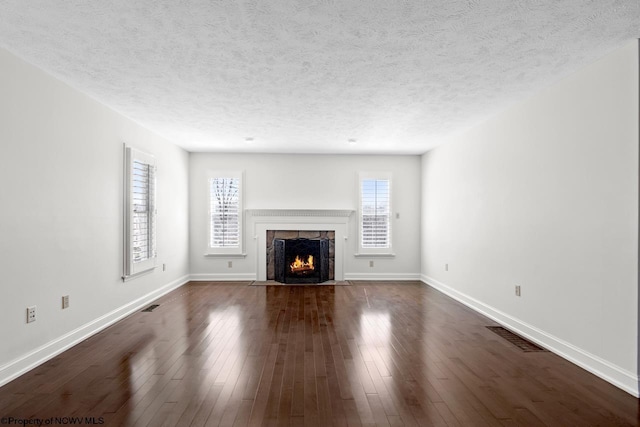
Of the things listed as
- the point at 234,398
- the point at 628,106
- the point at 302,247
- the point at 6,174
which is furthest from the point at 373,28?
the point at 302,247

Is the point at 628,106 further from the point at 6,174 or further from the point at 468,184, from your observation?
the point at 6,174

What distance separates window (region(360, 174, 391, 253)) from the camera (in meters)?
7.02

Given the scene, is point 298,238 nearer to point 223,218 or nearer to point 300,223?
point 300,223

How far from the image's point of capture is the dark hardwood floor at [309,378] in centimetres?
224

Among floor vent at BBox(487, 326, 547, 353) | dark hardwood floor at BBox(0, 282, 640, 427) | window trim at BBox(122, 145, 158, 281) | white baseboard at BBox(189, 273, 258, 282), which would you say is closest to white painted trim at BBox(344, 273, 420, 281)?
white baseboard at BBox(189, 273, 258, 282)

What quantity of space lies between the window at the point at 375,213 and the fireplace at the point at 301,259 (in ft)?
2.79

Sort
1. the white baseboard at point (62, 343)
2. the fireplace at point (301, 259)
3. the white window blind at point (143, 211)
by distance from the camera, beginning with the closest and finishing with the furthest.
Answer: the white baseboard at point (62, 343) < the white window blind at point (143, 211) < the fireplace at point (301, 259)

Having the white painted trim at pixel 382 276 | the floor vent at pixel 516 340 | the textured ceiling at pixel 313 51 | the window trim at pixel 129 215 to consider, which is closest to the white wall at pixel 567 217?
the floor vent at pixel 516 340

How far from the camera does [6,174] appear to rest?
2742mm

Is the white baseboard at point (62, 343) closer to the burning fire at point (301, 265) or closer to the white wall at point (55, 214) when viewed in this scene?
the white wall at point (55, 214)

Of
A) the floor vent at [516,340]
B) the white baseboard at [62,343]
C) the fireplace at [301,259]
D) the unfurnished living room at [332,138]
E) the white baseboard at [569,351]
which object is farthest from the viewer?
the fireplace at [301,259]

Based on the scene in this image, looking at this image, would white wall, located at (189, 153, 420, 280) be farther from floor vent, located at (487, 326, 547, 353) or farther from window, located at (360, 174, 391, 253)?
floor vent, located at (487, 326, 547, 353)

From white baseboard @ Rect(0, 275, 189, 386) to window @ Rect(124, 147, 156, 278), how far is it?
0.46m

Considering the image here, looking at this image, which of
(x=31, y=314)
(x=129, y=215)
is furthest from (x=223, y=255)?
(x=31, y=314)
